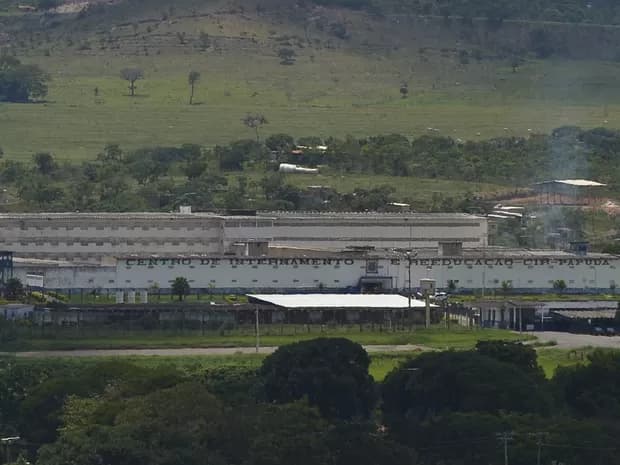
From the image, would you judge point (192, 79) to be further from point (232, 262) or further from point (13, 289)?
point (13, 289)

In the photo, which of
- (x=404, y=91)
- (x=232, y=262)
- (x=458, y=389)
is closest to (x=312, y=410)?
(x=458, y=389)

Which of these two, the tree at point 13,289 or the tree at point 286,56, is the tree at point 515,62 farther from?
the tree at point 13,289

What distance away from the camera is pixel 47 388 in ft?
131

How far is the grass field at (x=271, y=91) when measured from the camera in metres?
102

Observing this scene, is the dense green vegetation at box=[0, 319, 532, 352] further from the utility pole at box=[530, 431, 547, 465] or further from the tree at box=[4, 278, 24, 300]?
the utility pole at box=[530, 431, 547, 465]

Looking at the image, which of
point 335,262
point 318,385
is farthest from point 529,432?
point 335,262

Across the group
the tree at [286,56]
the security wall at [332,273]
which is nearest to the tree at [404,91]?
the tree at [286,56]

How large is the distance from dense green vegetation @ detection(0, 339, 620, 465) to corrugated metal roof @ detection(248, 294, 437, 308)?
10295 mm

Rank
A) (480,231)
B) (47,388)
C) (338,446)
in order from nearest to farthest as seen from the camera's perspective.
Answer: (338,446) < (47,388) < (480,231)

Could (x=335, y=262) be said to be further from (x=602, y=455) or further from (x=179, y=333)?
(x=602, y=455)

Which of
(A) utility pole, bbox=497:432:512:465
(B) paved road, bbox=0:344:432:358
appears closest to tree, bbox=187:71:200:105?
(B) paved road, bbox=0:344:432:358

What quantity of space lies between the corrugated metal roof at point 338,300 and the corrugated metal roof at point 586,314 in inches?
109

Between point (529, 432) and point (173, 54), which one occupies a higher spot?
point (173, 54)

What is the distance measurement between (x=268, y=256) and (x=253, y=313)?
31.9ft
